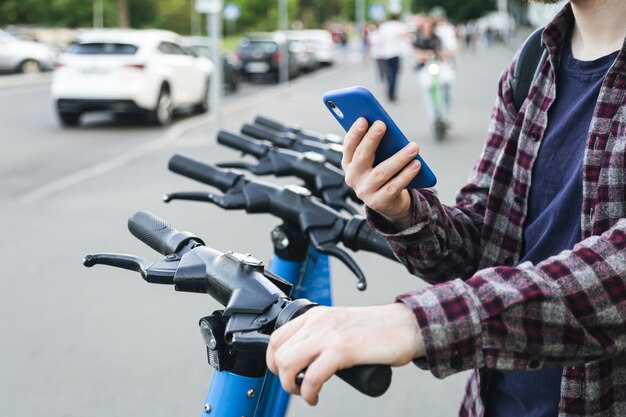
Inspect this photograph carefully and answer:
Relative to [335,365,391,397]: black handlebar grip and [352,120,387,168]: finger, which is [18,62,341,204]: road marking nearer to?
[352,120,387,168]: finger

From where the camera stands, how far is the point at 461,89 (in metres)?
20.9

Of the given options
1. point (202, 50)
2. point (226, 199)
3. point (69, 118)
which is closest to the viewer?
point (226, 199)

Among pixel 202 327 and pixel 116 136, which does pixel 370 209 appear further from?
pixel 116 136

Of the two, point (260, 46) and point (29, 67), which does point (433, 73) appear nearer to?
point (260, 46)

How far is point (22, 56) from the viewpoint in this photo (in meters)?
29.9

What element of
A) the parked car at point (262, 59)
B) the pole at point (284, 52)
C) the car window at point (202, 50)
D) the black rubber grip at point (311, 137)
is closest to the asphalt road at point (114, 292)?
the black rubber grip at point (311, 137)

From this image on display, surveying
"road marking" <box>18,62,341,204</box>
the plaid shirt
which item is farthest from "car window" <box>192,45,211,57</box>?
the plaid shirt

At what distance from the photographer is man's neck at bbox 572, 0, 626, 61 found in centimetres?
154


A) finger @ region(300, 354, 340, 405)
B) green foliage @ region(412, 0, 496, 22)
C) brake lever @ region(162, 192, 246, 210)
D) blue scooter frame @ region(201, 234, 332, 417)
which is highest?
green foliage @ region(412, 0, 496, 22)

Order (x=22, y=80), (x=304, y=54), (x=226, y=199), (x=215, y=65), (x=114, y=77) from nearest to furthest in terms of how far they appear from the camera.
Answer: (x=226, y=199)
(x=215, y=65)
(x=114, y=77)
(x=22, y=80)
(x=304, y=54)

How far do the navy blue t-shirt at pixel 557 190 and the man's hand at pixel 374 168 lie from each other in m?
0.31

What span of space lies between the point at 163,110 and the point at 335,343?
585 inches

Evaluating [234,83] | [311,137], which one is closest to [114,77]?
[234,83]

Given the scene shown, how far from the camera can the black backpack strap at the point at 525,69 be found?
1.79 metres
